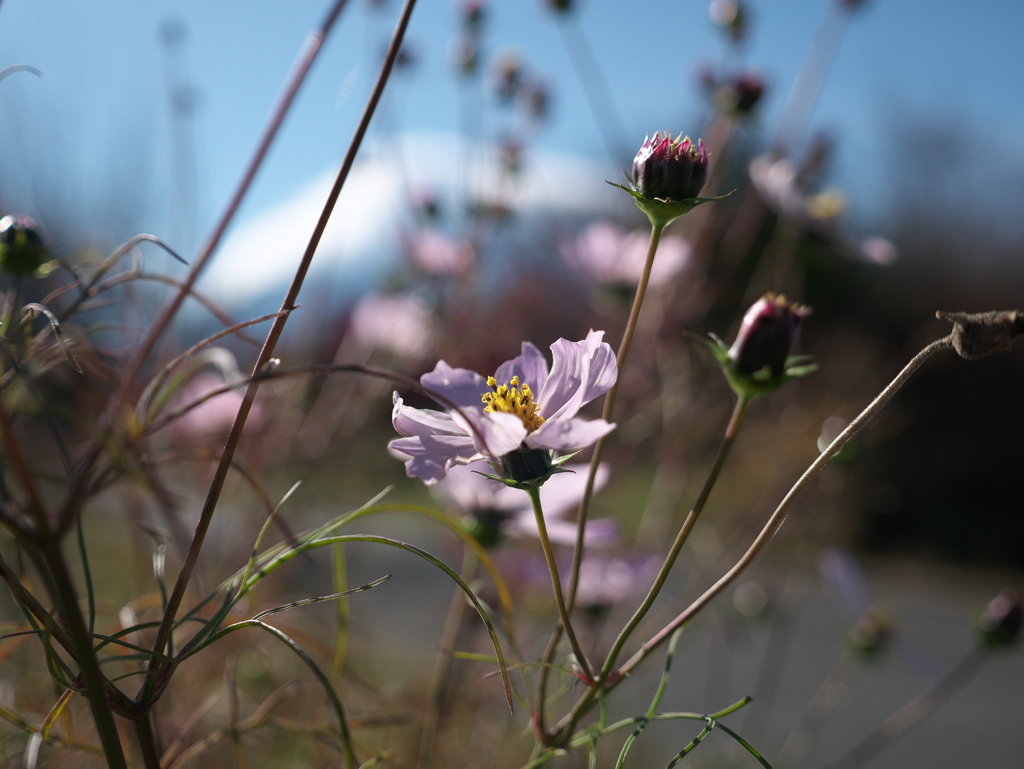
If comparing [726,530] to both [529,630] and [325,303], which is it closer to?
[529,630]

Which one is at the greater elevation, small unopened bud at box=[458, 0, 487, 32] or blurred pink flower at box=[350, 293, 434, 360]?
small unopened bud at box=[458, 0, 487, 32]

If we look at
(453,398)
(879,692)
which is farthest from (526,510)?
(879,692)

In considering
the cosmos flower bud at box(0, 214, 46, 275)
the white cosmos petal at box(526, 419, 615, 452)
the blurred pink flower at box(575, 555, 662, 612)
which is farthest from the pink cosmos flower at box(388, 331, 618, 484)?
the blurred pink flower at box(575, 555, 662, 612)

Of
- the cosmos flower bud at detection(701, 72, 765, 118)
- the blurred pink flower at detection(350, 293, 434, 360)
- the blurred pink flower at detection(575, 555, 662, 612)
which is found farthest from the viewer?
the blurred pink flower at detection(350, 293, 434, 360)

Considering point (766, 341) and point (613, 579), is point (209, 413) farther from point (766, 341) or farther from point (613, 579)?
point (766, 341)

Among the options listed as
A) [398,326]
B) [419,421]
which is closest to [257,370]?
[419,421]

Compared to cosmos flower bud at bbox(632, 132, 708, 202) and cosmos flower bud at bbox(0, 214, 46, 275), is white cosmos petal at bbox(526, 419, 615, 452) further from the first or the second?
cosmos flower bud at bbox(0, 214, 46, 275)

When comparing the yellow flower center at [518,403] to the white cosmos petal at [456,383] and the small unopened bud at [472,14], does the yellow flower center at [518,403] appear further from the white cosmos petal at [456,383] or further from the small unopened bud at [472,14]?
the small unopened bud at [472,14]
